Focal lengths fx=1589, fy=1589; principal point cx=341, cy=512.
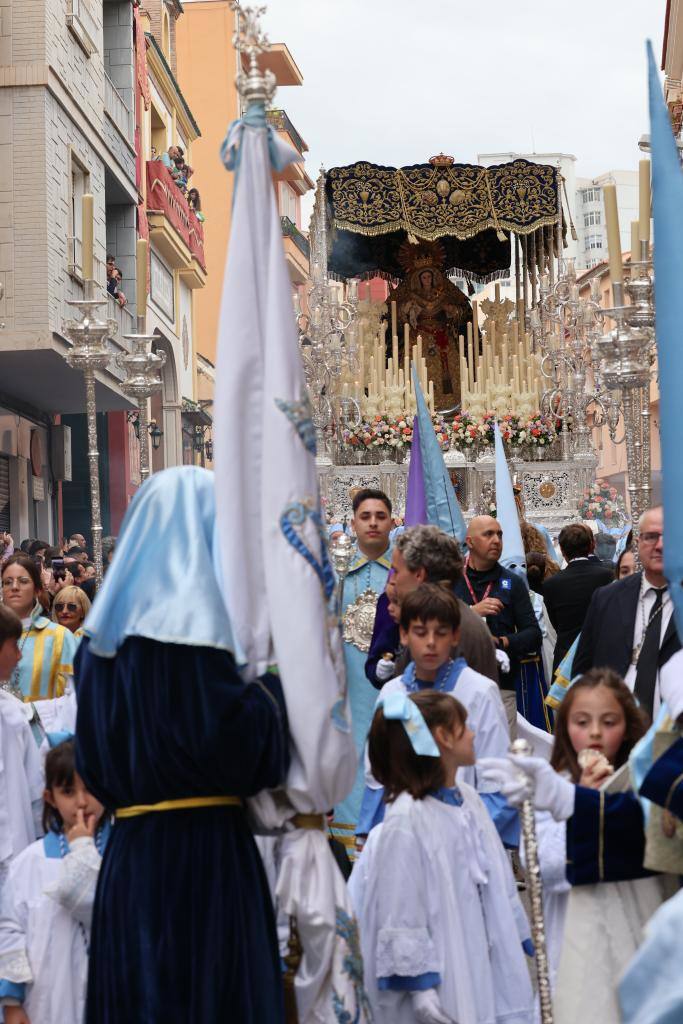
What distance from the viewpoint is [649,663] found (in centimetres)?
651

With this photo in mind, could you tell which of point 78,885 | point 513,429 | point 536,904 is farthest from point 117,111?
point 536,904

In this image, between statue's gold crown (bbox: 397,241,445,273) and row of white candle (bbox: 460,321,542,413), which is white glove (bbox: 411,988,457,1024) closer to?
row of white candle (bbox: 460,321,542,413)

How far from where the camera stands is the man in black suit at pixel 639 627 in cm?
648

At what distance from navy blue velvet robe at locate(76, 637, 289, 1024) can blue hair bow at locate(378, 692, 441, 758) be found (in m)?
1.00

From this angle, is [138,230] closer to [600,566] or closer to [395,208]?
[395,208]

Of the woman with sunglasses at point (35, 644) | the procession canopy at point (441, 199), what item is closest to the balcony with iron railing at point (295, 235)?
the procession canopy at point (441, 199)

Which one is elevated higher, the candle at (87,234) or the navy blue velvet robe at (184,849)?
the candle at (87,234)

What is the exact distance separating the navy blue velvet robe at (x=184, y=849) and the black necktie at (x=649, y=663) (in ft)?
9.44

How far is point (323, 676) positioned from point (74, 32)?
2021cm

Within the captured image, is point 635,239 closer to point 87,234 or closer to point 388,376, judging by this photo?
point 87,234

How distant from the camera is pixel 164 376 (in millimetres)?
37031

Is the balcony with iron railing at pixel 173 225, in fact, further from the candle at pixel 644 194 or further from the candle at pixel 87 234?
the candle at pixel 644 194

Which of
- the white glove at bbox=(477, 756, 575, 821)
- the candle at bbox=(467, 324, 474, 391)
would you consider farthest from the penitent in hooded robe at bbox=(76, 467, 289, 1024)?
the candle at bbox=(467, 324, 474, 391)

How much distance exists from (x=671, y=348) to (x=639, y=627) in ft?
11.8
